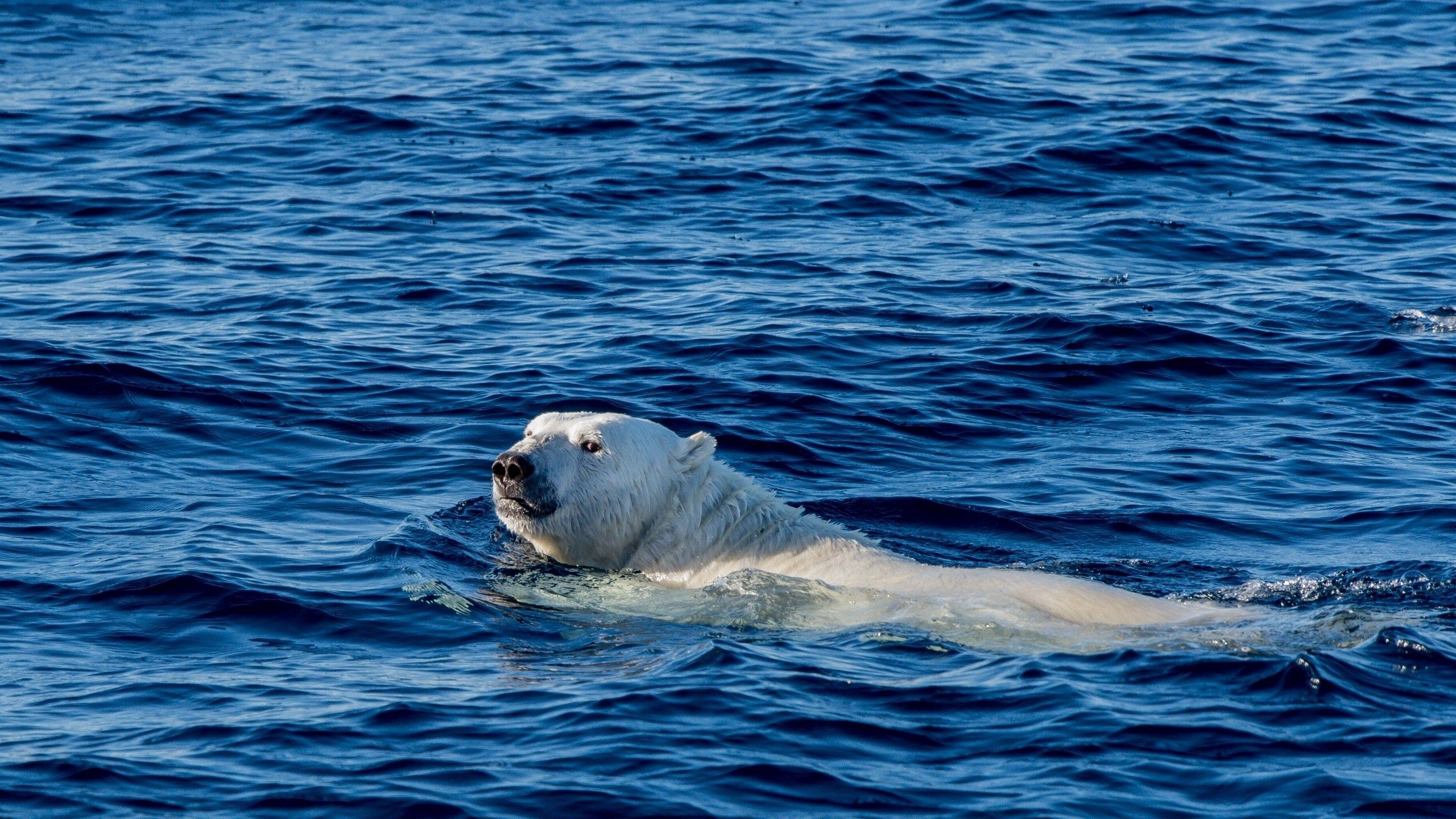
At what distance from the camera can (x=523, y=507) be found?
33.9 feet

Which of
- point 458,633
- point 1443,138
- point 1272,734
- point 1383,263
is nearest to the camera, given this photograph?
point 1272,734

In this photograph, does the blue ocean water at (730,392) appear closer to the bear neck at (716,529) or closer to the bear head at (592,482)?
the bear head at (592,482)

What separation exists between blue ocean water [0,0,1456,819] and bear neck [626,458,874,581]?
0.39 m

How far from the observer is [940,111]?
A: 75.0 ft

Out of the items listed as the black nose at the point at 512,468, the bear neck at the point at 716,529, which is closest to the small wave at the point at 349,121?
the bear neck at the point at 716,529

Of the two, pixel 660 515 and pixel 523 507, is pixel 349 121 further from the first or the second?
pixel 523 507

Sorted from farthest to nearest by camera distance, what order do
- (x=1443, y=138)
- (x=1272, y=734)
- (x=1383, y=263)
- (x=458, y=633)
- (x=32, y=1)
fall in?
(x=32, y=1) < (x=1443, y=138) < (x=1383, y=263) < (x=458, y=633) < (x=1272, y=734)

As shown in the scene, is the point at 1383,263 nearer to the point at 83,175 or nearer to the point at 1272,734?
the point at 1272,734

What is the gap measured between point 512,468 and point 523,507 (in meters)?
0.32

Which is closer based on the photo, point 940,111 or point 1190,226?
point 1190,226

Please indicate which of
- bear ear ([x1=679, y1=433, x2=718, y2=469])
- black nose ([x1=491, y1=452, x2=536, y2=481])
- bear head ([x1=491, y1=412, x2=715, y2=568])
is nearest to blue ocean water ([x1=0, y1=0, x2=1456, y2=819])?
bear head ([x1=491, y1=412, x2=715, y2=568])

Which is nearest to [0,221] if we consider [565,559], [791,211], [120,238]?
[120,238]

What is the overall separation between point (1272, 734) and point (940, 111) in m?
16.2

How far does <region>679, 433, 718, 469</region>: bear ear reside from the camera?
35.7ft
